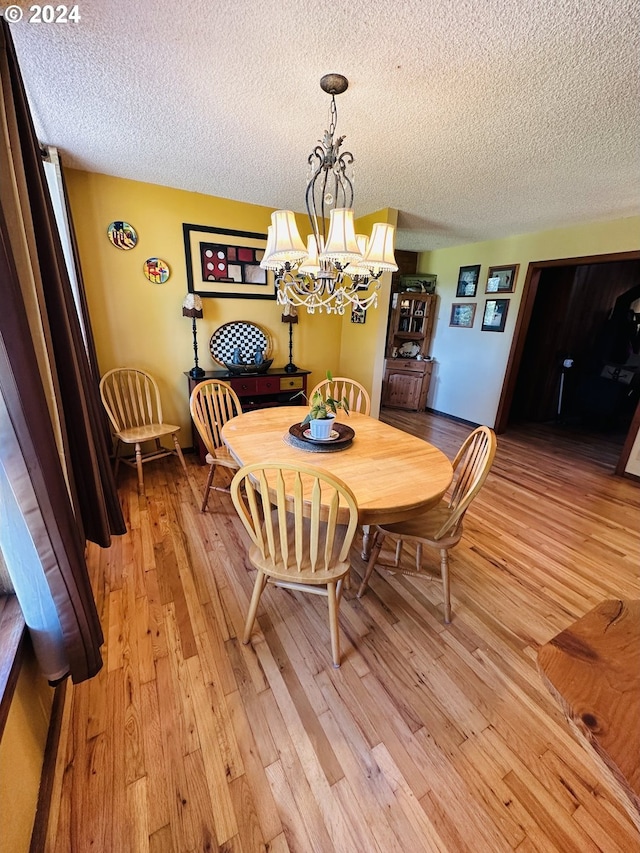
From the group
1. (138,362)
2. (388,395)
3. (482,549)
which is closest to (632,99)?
(482,549)

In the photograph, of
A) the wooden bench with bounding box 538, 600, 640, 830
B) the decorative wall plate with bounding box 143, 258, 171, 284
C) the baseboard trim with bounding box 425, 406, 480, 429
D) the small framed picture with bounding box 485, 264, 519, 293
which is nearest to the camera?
the wooden bench with bounding box 538, 600, 640, 830

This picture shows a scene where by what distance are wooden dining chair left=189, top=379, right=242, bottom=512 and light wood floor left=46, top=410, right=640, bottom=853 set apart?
53 centimetres

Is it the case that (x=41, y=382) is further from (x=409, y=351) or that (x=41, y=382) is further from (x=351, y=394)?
(x=409, y=351)

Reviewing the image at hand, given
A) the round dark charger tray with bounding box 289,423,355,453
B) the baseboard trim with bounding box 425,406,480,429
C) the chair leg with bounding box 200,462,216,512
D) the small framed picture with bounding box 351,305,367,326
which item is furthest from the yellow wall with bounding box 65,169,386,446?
the baseboard trim with bounding box 425,406,480,429

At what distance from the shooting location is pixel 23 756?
3.03 ft

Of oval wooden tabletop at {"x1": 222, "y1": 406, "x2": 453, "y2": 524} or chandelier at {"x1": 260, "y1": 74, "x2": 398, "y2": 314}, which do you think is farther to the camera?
chandelier at {"x1": 260, "y1": 74, "x2": 398, "y2": 314}

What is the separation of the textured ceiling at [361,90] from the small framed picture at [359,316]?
46.7 inches

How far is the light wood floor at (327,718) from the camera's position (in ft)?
3.26

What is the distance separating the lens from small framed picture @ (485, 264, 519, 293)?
4086mm

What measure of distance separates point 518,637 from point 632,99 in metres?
2.55

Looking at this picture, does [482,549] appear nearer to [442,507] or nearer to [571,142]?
[442,507]

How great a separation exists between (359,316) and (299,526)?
301 centimetres

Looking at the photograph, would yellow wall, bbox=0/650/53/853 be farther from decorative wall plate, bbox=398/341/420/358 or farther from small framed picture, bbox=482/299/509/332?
decorative wall plate, bbox=398/341/420/358

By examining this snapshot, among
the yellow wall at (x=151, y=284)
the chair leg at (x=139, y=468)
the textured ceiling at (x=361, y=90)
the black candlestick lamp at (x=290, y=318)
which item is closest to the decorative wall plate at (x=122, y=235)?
the yellow wall at (x=151, y=284)
